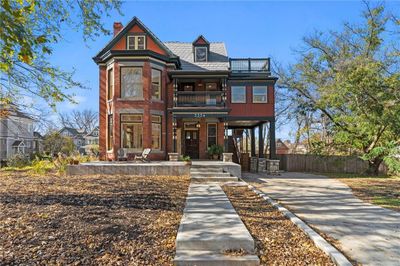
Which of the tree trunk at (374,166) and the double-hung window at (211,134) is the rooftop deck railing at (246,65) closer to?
the double-hung window at (211,134)

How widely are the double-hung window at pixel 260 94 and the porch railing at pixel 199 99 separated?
9.26 ft

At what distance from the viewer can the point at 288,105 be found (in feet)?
92.9

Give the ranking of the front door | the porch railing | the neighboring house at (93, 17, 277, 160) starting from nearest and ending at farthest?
the neighboring house at (93, 17, 277, 160) → the porch railing → the front door

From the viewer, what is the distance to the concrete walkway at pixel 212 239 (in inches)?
166

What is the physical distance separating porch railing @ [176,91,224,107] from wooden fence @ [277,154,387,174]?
28.7 feet

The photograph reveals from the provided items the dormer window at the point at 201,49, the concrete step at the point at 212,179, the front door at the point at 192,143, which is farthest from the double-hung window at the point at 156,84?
the concrete step at the point at 212,179

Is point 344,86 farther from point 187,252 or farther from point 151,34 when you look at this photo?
point 187,252

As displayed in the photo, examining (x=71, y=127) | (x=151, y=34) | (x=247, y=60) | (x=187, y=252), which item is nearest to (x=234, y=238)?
(x=187, y=252)

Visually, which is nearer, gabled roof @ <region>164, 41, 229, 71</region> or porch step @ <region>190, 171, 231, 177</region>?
porch step @ <region>190, 171, 231, 177</region>

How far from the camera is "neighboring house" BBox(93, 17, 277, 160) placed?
58.6 ft

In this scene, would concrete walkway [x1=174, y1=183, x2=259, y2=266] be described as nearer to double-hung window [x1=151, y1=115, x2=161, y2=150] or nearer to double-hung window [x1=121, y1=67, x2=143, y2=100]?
double-hung window [x1=151, y1=115, x2=161, y2=150]

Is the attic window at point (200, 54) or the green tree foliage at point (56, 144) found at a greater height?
the attic window at point (200, 54)

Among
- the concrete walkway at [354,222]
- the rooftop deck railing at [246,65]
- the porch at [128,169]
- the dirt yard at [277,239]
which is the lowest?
the concrete walkway at [354,222]

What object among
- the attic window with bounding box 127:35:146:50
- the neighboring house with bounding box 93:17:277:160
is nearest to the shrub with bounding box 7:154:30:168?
the neighboring house with bounding box 93:17:277:160
